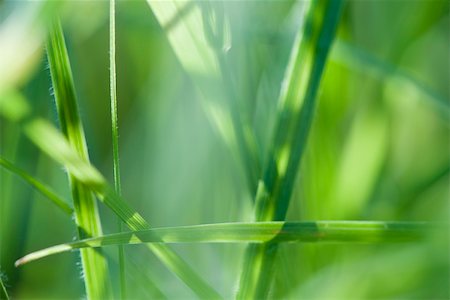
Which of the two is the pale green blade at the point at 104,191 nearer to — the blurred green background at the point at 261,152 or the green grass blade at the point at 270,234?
the green grass blade at the point at 270,234

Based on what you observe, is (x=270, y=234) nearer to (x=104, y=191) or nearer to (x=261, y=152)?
(x=104, y=191)

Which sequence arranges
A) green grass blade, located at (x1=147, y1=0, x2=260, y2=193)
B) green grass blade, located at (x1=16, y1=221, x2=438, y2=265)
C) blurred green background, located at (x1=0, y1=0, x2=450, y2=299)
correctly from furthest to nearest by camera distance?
blurred green background, located at (x1=0, y1=0, x2=450, y2=299) → green grass blade, located at (x1=147, y1=0, x2=260, y2=193) → green grass blade, located at (x1=16, y1=221, x2=438, y2=265)

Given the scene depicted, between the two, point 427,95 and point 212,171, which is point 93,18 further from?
point 427,95

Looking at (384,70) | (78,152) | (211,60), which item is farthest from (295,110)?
(384,70)

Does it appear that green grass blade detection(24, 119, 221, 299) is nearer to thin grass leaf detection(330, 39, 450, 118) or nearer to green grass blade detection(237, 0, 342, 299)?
green grass blade detection(237, 0, 342, 299)

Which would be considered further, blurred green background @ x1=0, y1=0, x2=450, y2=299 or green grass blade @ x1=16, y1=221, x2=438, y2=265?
blurred green background @ x1=0, y1=0, x2=450, y2=299

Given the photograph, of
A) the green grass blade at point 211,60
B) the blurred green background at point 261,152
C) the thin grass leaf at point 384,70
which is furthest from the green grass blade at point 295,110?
the thin grass leaf at point 384,70

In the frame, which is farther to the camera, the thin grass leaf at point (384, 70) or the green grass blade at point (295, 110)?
the thin grass leaf at point (384, 70)

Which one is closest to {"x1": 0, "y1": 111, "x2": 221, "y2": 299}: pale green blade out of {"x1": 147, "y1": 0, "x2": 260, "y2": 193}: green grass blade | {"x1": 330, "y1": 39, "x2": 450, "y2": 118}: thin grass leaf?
{"x1": 147, "y1": 0, "x2": 260, "y2": 193}: green grass blade

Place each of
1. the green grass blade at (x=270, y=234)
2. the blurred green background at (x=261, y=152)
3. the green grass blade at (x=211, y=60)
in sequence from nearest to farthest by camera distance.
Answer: the green grass blade at (x=270, y=234) < the green grass blade at (x=211, y=60) < the blurred green background at (x=261, y=152)
